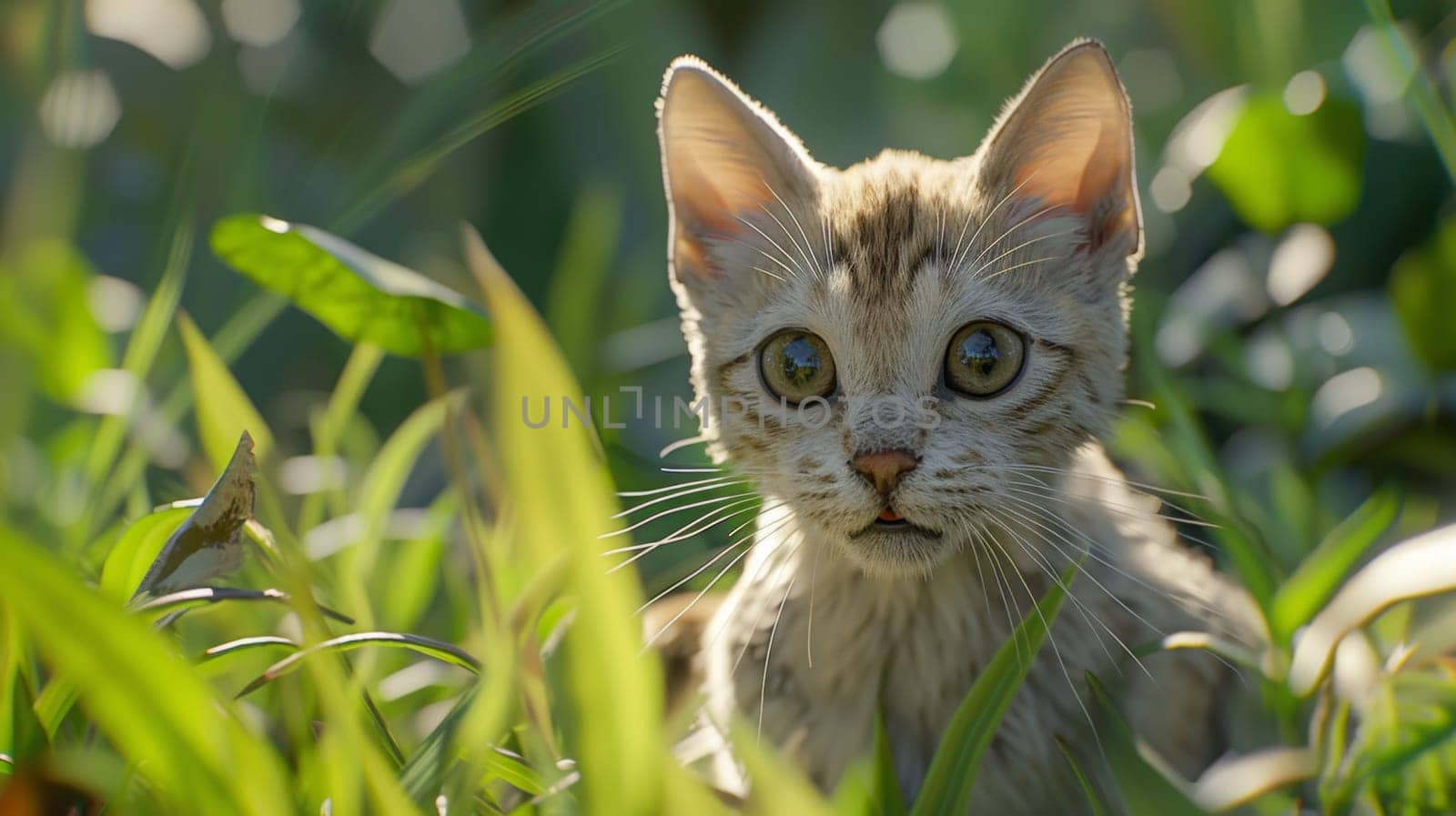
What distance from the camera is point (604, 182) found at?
1.96 meters

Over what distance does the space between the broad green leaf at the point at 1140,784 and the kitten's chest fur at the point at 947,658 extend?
0.16m

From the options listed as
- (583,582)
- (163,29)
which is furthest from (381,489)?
(163,29)

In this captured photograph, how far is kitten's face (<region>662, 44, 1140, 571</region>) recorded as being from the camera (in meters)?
0.73

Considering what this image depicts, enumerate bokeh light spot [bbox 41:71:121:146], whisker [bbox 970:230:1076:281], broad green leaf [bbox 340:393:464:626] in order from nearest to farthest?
whisker [bbox 970:230:1076:281], broad green leaf [bbox 340:393:464:626], bokeh light spot [bbox 41:71:121:146]

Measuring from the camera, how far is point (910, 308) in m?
0.76

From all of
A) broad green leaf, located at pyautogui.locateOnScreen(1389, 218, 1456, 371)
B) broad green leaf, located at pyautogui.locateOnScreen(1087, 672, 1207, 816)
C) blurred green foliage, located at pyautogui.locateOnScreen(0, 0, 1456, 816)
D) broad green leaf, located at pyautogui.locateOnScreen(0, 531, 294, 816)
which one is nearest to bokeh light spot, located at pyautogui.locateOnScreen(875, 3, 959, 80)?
blurred green foliage, located at pyautogui.locateOnScreen(0, 0, 1456, 816)

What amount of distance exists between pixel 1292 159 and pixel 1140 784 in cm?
88

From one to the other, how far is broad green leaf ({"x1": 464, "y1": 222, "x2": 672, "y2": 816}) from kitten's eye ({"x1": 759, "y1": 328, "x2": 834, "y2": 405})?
25cm

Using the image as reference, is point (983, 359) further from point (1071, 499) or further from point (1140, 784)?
point (1140, 784)

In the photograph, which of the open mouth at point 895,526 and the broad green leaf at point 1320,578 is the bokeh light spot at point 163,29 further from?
the broad green leaf at point 1320,578

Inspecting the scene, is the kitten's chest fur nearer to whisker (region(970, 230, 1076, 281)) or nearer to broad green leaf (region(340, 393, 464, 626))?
whisker (region(970, 230, 1076, 281))

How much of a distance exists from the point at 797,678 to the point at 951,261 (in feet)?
1.07

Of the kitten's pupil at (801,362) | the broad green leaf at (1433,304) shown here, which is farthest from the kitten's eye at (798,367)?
the broad green leaf at (1433,304)

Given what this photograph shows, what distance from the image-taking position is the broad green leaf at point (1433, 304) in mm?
1212
